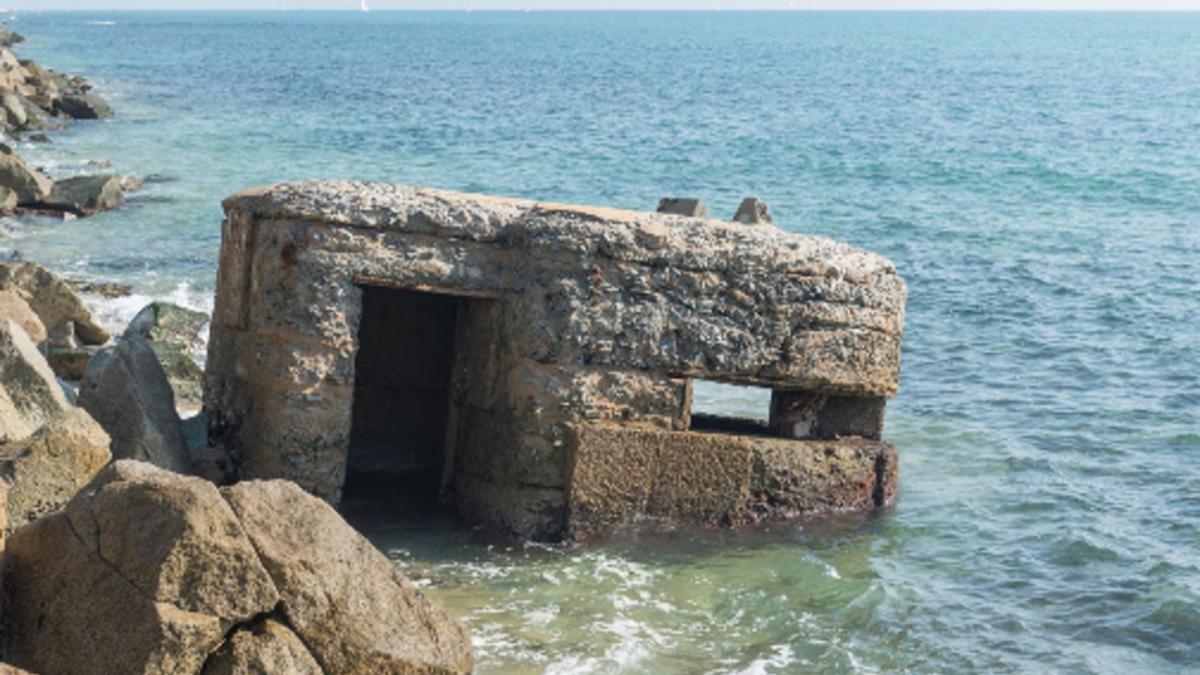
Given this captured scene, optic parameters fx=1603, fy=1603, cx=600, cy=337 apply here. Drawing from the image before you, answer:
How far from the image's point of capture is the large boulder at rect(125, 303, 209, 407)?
1175 centimetres

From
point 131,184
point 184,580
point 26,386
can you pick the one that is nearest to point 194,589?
point 184,580

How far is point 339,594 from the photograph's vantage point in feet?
20.9

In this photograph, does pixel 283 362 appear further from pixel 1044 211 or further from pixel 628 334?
pixel 1044 211

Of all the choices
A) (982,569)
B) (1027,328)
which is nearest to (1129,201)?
(1027,328)

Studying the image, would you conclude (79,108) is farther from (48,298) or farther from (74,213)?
(48,298)

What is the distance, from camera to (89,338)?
13.4 m

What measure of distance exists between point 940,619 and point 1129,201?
2089 cm

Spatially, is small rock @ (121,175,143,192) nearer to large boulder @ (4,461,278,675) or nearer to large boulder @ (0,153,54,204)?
large boulder @ (0,153,54,204)

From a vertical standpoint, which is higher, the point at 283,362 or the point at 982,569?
the point at 283,362

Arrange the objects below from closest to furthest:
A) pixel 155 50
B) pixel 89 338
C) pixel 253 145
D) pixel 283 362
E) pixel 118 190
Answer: pixel 283 362, pixel 89 338, pixel 118 190, pixel 253 145, pixel 155 50

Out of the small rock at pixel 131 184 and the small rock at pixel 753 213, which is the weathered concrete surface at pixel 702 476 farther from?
the small rock at pixel 131 184

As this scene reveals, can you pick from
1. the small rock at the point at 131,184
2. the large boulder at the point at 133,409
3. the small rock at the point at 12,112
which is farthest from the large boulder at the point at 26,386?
the small rock at the point at 12,112

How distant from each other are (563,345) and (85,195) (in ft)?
50.7

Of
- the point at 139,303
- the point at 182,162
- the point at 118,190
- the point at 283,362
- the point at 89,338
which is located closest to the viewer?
the point at 283,362
